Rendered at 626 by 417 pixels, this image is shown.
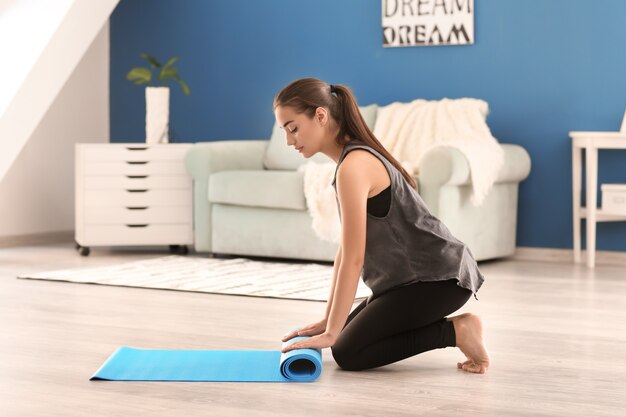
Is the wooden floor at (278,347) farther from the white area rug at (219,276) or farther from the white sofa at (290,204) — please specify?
the white sofa at (290,204)

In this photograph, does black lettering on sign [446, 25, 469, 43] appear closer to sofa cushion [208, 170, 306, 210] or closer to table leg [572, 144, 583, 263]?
table leg [572, 144, 583, 263]

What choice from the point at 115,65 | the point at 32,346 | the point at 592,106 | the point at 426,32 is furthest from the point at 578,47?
the point at 32,346

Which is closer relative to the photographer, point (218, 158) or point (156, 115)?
point (218, 158)

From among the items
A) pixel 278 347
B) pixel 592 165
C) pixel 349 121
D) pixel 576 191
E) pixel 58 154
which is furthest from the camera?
pixel 58 154

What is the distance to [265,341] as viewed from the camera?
2865 millimetres

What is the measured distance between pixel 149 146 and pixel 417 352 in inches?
126

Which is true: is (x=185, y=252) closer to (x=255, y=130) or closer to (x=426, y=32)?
(x=255, y=130)

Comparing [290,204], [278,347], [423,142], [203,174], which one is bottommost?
[278,347]

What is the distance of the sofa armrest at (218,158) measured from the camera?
5164mm

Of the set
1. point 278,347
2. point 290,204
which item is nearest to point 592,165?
point 290,204

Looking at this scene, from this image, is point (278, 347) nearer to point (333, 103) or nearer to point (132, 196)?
point (333, 103)

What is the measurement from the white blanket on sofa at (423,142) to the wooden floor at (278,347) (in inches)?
23.0

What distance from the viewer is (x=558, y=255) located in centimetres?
522

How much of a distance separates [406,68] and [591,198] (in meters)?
1.30
